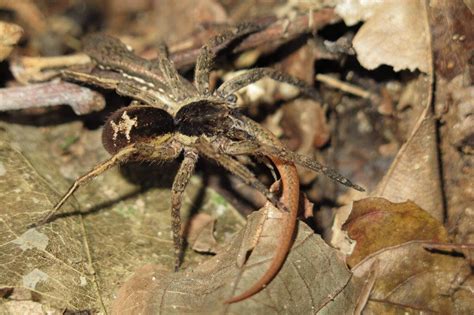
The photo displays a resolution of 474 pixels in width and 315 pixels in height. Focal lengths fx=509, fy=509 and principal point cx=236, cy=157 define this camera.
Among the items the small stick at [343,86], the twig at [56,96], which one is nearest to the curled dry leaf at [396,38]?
the small stick at [343,86]

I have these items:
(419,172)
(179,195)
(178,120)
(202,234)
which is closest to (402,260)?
(419,172)

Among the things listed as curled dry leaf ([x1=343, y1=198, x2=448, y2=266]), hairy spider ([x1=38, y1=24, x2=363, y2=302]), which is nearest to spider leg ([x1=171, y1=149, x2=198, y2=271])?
hairy spider ([x1=38, y1=24, x2=363, y2=302])

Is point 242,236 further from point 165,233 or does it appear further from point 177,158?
point 177,158

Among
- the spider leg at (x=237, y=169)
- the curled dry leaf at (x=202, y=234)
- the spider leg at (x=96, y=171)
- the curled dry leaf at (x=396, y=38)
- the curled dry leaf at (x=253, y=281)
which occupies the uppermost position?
the curled dry leaf at (x=396, y=38)

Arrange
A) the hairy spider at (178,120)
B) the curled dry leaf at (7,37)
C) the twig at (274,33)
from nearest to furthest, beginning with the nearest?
1. the hairy spider at (178,120)
2. the curled dry leaf at (7,37)
3. the twig at (274,33)

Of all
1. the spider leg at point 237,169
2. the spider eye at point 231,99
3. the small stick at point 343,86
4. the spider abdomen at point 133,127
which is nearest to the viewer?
the spider leg at point 237,169

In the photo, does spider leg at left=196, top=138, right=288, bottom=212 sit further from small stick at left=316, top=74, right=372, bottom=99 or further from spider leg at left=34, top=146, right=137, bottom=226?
small stick at left=316, top=74, right=372, bottom=99

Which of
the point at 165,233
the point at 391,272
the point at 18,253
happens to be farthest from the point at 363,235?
the point at 18,253

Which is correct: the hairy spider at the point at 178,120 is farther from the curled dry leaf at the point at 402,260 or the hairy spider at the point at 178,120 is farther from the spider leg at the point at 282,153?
the curled dry leaf at the point at 402,260
